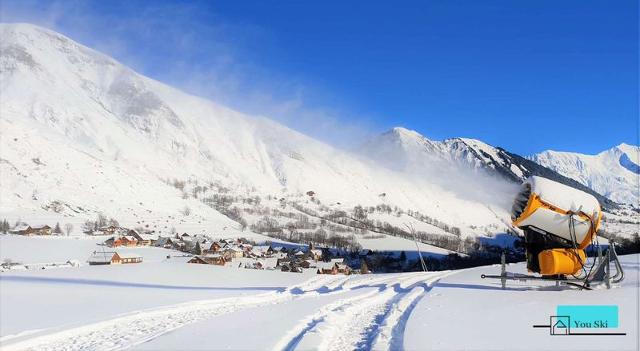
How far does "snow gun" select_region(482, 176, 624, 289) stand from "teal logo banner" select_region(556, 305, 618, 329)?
3009 mm

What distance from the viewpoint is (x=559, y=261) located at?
→ 14289mm

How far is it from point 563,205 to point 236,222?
17303 centimetres

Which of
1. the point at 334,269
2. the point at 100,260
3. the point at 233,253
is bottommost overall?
the point at 100,260

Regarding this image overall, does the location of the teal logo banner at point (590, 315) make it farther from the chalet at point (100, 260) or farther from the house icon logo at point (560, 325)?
the chalet at point (100, 260)

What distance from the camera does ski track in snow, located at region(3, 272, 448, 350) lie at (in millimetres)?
10340

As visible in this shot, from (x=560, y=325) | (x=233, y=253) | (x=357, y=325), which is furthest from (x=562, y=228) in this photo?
(x=233, y=253)

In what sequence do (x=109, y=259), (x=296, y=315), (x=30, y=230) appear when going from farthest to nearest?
(x=30, y=230), (x=109, y=259), (x=296, y=315)

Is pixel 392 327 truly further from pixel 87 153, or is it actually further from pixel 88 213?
pixel 87 153

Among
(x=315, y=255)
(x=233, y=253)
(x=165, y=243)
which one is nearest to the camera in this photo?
(x=233, y=253)

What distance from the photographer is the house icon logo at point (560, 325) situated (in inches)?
365

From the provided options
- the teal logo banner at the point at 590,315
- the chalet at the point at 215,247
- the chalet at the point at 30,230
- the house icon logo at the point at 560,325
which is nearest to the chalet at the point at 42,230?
the chalet at the point at 30,230

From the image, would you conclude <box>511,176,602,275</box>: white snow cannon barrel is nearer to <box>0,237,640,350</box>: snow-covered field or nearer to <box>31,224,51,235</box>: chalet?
<box>0,237,640,350</box>: snow-covered field

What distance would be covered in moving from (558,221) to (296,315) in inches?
310

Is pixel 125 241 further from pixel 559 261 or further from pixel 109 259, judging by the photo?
pixel 559 261
